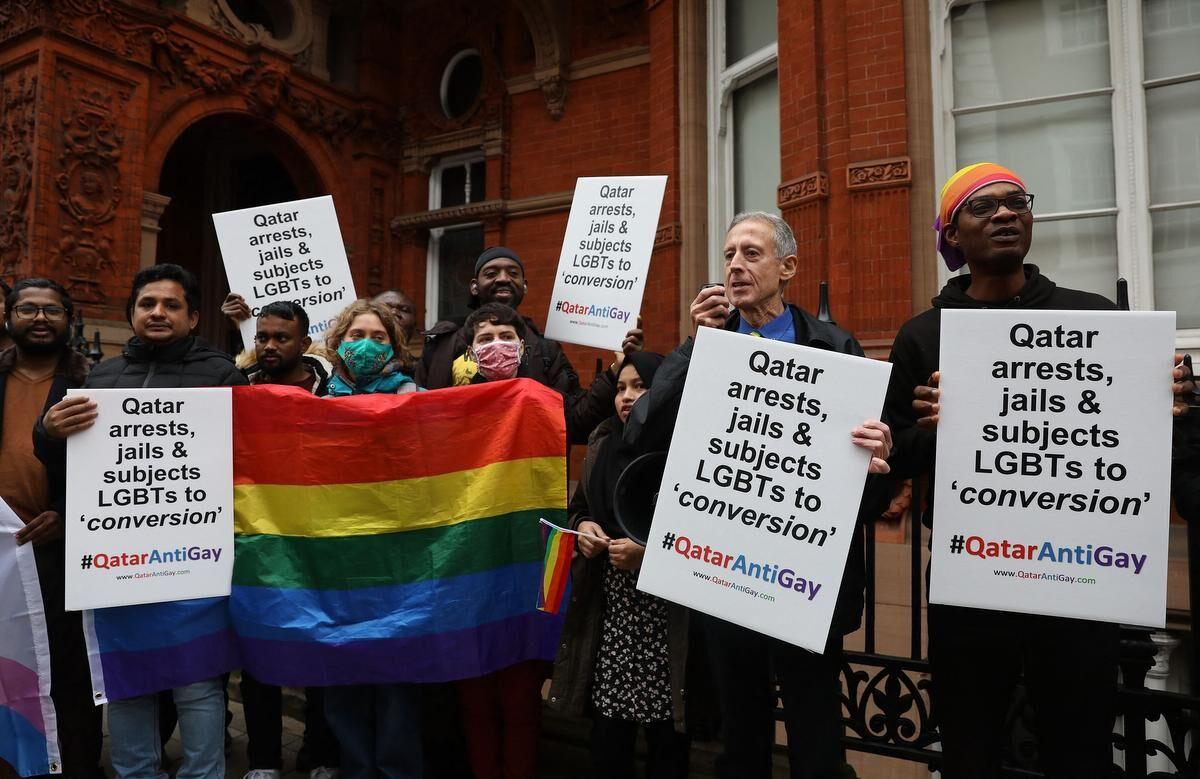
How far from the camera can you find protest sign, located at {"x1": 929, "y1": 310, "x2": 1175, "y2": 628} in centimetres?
186

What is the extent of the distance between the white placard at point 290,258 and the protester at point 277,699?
3.43ft

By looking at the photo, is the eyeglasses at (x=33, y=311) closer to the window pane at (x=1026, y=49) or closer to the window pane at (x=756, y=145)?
the window pane at (x=756, y=145)

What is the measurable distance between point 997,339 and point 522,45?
870 cm

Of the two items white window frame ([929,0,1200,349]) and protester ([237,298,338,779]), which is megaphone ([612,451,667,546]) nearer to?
protester ([237,298,338,779])

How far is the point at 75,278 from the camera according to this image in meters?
7.32

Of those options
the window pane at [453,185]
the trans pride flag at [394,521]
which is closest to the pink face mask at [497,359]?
the trans pride flag at [394,521]

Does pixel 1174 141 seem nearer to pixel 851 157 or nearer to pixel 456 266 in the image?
pixel 851 157

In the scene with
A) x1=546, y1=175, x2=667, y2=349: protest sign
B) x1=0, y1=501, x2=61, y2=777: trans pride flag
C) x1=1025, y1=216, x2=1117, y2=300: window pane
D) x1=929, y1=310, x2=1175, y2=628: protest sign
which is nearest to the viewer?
x1=929, y1=310, x2=1175, y2=628: protest sign

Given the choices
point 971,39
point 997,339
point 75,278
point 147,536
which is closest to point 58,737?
point 147,536

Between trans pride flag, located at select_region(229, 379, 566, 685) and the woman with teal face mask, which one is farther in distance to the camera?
the woman with teal face mask

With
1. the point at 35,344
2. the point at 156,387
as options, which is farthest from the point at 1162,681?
the point at 35,344

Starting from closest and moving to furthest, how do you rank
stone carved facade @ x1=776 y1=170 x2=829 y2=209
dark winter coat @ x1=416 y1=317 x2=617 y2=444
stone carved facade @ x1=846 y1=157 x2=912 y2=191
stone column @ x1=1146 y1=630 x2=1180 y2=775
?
dark winter coat @ x1=416 y1=317 x2=617 y2=444, stone column @ x1=1146 y1=630 x2=1180 y2=775, stone carved facade @ x1=846 y1=157 x2=912 y2=191, stone carved facade @ x1=776 y1=170 x2=829 y2=209

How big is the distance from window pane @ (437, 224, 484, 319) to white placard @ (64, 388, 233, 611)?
7414mm

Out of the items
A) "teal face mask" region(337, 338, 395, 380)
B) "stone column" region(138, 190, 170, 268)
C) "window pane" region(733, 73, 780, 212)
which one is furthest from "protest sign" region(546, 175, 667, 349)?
"stone column" region(138, 190, 170, 268)
